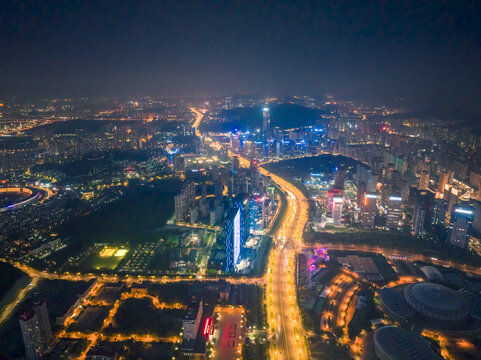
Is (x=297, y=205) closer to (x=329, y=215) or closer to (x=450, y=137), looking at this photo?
(x=329, y=215)

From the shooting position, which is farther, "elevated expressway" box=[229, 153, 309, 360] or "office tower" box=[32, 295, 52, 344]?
"elevated expressway" box=[229, 153, 309, 360]

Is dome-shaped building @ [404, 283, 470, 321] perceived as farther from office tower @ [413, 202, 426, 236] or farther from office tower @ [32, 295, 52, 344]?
office tower @ [32, 295, 52, 344]

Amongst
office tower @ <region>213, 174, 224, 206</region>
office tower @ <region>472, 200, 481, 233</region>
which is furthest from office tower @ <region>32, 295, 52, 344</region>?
office tower @ <region>472, 200, 481, 233</region>

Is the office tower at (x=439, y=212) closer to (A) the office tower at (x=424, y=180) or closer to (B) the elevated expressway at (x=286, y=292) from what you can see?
(A) the office tower at (x=424, y=180)

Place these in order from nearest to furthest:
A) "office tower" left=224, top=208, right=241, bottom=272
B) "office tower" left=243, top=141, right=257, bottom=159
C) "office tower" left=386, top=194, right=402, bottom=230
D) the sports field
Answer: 1. "office tower" left=224, top=208, right=241, bottom=272
2. the sports field
3. "office tower" left=386, top=194, right=402, bottom=230
4. "office tower" left=243, top=141, right=257, bottom=159

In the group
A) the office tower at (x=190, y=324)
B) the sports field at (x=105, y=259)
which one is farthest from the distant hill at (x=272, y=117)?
the office tower at (x=190, y=324)

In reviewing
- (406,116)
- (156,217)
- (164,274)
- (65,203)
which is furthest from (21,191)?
(406,116)

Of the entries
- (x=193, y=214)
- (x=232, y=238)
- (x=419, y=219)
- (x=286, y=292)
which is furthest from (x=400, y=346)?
(x=193, y=214)
